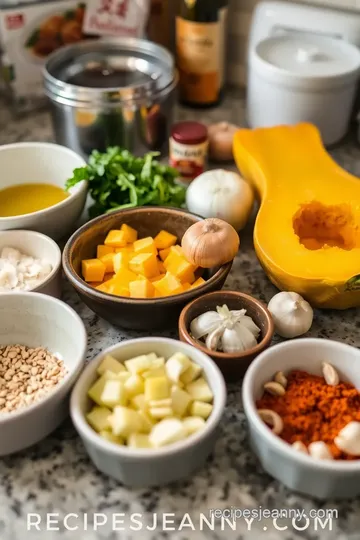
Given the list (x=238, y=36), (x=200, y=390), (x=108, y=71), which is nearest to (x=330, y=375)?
(x=200, y=390)

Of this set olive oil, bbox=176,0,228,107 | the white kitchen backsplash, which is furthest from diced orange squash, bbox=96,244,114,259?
the white kitchen backsplash

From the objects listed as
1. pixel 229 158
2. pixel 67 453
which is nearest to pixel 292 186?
pixel 229 158

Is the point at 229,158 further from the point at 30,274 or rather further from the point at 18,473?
the point at 18,473

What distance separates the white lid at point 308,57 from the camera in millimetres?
1159

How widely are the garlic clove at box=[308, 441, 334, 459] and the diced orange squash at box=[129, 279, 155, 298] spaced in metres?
0.29

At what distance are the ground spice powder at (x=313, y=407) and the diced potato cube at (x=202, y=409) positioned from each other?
70 mm

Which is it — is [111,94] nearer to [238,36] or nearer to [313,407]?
[238,36]

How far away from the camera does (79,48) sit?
4.20 feet

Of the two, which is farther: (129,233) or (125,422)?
(129,233)

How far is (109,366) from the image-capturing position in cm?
75

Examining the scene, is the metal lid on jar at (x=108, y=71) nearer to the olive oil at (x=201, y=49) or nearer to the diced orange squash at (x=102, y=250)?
the olive oil at (x=201, y=49)

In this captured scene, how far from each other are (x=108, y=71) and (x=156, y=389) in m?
0.76

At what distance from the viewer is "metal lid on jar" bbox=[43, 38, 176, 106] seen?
1.14m

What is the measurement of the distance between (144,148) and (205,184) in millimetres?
231
